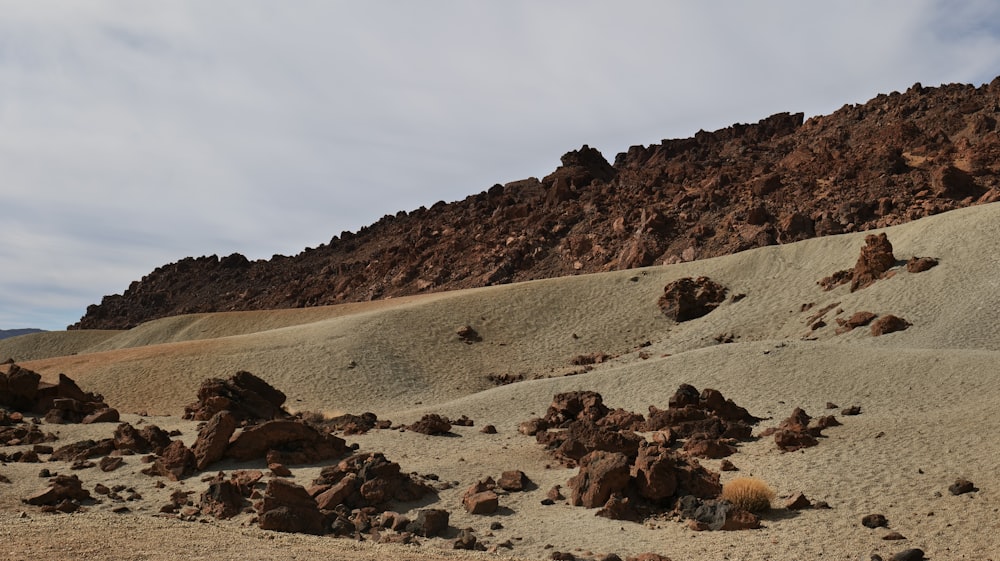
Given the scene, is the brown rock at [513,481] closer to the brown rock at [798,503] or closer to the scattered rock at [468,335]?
the brown rock at [798,503]

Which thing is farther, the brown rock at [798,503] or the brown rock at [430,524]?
the brown rock at [430,524]

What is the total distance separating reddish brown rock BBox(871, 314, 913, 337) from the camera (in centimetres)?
2728

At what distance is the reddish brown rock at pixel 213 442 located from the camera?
16.9 meters

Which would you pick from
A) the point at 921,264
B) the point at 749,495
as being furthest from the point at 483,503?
the point at 921,264

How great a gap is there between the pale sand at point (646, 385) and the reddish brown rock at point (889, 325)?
1.53 feet

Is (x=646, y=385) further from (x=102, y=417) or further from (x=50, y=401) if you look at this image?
(x=50, y=401)

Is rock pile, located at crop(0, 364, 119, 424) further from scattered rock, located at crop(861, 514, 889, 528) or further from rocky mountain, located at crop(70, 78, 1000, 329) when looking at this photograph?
rocky mountain, located at crop(70, 78, 1000, 329)

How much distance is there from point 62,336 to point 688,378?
200ft

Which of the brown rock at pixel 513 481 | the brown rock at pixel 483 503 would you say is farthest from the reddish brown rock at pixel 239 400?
the brown rock at pixel 483 503

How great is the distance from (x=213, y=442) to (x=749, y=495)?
35.0 feet

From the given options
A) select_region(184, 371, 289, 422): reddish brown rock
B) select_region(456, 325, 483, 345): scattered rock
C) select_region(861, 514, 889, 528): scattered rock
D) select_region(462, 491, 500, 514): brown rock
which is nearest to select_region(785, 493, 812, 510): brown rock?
select_region(861, 514, 889, 528): scattered rock

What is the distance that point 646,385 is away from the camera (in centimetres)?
2433

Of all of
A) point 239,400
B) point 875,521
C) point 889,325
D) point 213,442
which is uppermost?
point 889,325

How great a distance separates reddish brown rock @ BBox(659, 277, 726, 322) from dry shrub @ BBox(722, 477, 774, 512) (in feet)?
85.1
